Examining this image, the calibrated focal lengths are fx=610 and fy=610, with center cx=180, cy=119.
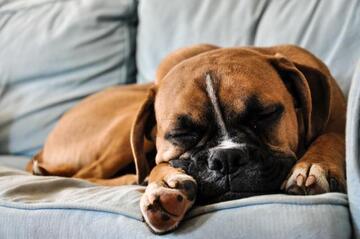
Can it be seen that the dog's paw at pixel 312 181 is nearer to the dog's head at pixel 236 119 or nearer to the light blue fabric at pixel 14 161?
the dog's head at pixel 236 119

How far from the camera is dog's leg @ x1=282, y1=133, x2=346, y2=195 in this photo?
1278 mm

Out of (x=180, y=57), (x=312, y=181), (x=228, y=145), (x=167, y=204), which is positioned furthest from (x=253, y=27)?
(x=167, y=204)

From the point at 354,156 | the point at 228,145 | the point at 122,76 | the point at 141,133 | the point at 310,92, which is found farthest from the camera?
Answer: the point at 122,76

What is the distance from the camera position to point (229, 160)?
1330 mm

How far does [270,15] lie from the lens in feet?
7.25

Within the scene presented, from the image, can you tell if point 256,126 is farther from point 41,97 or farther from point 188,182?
point 41,97

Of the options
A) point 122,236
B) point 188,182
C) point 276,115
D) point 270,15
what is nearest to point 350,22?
point 270,15

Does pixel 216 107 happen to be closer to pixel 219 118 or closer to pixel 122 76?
pixel 219 118

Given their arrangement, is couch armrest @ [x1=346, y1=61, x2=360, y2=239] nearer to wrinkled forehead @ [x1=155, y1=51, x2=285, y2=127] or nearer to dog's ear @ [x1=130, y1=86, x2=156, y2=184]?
wrinkled forehead @ [x1=155, y1=51, x2=285, y2=127]

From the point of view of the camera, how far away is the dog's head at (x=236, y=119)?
134 cm

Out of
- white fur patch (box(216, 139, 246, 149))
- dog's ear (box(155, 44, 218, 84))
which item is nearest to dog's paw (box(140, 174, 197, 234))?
white fur patch (box(216, 139, 246, 149))

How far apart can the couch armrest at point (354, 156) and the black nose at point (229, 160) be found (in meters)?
0.25

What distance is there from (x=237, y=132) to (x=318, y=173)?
0.22 meters

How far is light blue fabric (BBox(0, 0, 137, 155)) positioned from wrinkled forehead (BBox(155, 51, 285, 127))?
1.05 m
